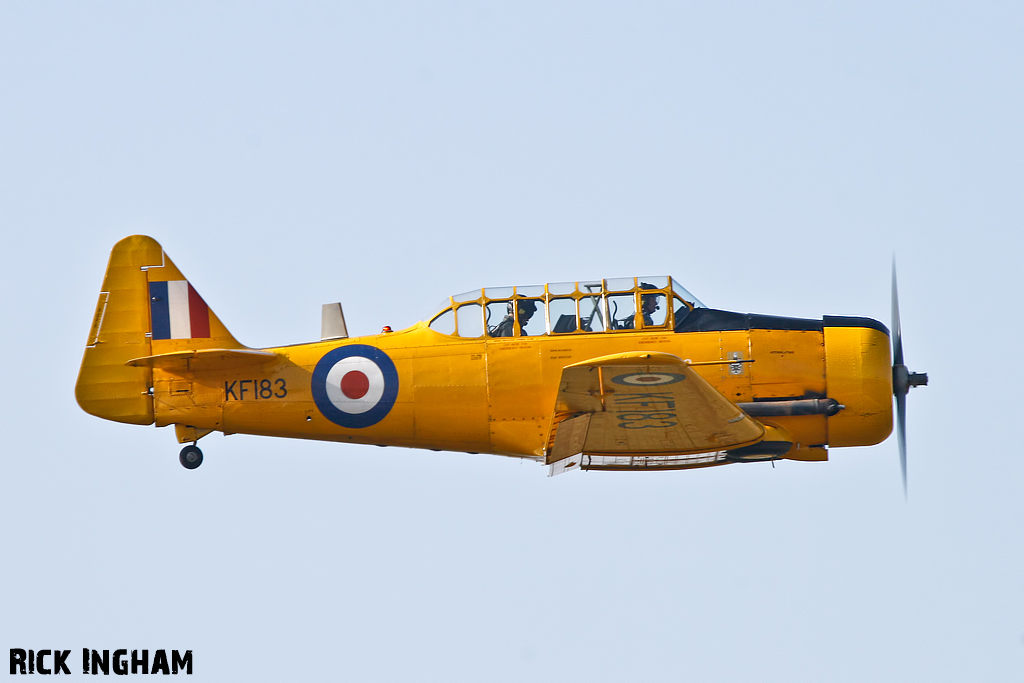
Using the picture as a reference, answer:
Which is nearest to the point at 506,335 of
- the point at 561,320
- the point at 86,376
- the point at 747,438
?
the point at 561,320

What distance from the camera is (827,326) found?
1266 centimetres

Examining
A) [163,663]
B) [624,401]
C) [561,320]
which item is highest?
[561,320]

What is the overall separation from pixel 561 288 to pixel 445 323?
1386 mm

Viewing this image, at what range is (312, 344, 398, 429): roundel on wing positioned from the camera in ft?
42.3

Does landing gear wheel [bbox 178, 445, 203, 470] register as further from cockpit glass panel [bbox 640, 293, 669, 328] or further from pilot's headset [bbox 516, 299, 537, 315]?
cockpit glass panel [bbox 640, 293, 669, 328]

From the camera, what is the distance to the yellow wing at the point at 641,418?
10539 millimetres

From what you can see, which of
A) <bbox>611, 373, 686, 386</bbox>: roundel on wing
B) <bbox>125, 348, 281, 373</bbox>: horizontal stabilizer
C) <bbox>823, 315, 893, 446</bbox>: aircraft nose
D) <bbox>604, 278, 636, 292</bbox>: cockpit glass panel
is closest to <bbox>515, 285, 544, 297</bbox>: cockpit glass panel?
<bbox>604, 278, 636, 292</bbox>: cockpit glass panel

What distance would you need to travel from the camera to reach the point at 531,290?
41.7 feet

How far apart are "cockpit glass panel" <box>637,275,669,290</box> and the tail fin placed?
4.87m

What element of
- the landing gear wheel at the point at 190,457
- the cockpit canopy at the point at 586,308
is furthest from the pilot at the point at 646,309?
the landing gear wheel at the point at 190,457

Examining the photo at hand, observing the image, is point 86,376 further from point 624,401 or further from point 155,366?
point 624,401

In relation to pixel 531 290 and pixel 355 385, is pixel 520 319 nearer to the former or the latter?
pixel 531 290

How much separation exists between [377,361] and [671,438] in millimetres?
3441

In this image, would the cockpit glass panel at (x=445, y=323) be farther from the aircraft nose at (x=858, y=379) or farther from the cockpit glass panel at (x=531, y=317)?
the aircraft nose at (x=858, y=379)
